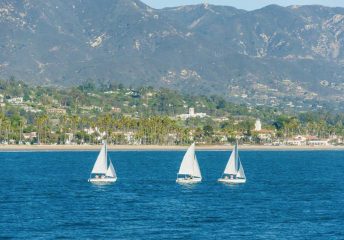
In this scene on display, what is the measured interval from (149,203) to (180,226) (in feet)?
57.7

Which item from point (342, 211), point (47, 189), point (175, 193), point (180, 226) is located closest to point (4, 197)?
point (47, 189)

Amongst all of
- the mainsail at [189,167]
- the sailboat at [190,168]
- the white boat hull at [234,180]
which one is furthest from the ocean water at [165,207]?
the mainsail at [189,167]

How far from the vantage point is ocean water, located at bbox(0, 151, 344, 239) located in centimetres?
7644

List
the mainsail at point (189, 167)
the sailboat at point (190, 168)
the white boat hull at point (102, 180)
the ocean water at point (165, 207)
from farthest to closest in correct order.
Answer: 1. the white boat hull at point (102, 180)
2. the mainsail at point (189, 167)
3. the sailboat at point (190, 168)
4. the ocean water at point (165, 207)

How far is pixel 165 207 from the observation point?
3688 inches

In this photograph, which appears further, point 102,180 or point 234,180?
point 234,180

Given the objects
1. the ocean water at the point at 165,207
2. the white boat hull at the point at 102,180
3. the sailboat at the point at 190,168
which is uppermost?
the sailboat at the point at 190,168

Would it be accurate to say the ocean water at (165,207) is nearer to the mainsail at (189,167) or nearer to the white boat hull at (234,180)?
the white boat hull at (234,180)

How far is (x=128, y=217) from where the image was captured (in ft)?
279

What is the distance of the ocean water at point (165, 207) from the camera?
251 ft

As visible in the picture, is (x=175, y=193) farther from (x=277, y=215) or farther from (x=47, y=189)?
(x=277, y=215)

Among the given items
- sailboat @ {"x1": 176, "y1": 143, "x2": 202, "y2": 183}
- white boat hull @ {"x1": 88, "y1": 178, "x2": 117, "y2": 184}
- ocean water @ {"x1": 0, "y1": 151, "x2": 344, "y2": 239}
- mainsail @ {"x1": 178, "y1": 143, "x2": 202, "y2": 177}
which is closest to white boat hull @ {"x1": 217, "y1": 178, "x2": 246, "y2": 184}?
ocean water @ {"x1": 0, "y1": 151, "x2": 344, "y2": 239}

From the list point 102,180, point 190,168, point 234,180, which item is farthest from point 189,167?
point 102,180

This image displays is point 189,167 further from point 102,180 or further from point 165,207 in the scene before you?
point 165,207
